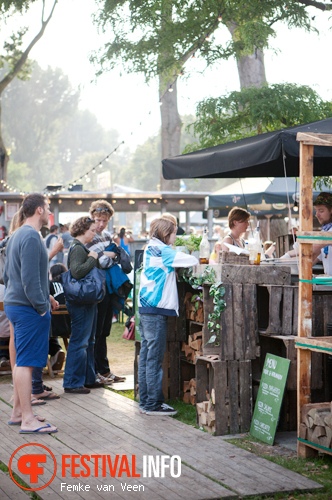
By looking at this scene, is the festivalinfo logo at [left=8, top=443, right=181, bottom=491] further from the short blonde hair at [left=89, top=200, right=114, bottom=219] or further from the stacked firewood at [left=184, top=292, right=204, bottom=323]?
the short blonde hair at [left=89, top=200, right=114, bottom=219]

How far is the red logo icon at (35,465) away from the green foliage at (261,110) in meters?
7.57

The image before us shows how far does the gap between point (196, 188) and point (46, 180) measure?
66.2ft

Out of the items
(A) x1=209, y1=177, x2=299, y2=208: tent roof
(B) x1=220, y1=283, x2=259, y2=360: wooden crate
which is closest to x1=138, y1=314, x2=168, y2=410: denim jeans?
(B) x1=220, y1=283, x2=259, y2=360: wooden crate

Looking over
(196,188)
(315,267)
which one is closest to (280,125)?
(315,267)

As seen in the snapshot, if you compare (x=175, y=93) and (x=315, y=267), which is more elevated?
(x=175, y=93)

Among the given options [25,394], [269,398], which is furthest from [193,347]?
[25,394]

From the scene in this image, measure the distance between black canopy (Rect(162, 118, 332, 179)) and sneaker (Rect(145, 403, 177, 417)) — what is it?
2054 millimetres

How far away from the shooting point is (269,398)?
635 centimetres

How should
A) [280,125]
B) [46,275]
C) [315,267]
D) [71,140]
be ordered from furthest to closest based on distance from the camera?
1. [71,140]
2. [280,125]
3. [315,267]
4. [46,275]

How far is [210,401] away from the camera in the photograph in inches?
261

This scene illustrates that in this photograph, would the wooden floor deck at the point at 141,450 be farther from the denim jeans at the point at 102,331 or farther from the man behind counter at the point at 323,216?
the man behind counter at the point at 323,216

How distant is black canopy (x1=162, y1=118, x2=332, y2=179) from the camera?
6371 mm

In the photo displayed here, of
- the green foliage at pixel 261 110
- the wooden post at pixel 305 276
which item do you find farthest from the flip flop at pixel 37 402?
the green foliage at pixel 261 110

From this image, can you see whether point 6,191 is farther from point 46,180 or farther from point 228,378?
point 46,180
